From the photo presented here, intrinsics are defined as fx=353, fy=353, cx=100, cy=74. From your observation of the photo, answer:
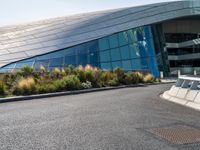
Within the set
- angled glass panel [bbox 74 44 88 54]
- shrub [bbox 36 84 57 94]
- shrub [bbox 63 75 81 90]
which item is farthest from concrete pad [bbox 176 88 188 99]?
angled glass panel [bbox 74 44 88 54]

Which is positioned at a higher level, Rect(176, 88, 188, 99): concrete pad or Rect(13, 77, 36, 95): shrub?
Rect(13, 77, 36, 95): shrub

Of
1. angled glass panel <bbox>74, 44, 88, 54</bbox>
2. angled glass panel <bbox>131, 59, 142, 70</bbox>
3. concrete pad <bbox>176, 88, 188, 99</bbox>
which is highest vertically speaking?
angled glass panel <bbox>74, 44, 88, 54</bbox>

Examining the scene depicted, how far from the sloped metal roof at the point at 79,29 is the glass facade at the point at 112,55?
0.81 m

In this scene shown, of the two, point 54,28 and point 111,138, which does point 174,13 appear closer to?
point 54,28

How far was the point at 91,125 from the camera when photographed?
864 cm

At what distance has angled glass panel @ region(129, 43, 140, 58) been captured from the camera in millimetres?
36062

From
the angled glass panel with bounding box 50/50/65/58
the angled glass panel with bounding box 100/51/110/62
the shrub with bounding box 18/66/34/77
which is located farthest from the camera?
the angled glass panel with bounding box 100/51/110/62

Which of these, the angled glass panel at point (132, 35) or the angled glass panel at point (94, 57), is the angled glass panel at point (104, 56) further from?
the angled glass panel at point (132, 35)

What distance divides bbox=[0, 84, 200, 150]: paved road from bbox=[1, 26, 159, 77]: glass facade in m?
20.9

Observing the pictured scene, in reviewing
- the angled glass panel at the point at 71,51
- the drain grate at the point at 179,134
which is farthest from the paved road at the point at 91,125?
the angled glass panel at the point at 71,51

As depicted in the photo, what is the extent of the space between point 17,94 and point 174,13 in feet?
92.5

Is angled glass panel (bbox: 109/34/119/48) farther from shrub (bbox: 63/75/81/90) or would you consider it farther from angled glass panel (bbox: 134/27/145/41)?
shrub (bbox: 63/75/81/90)

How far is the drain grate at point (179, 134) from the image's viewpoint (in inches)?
283

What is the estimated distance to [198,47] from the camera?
158 ft
